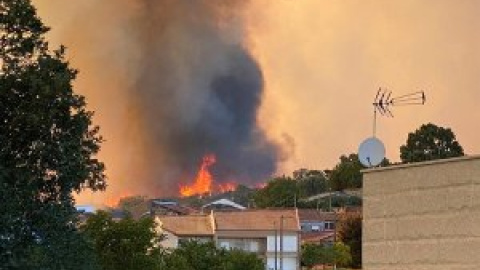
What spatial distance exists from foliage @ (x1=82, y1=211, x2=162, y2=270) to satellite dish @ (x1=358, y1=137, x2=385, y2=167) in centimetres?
1653

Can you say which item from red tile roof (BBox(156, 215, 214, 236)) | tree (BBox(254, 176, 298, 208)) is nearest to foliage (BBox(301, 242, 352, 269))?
red tile roof (BBox(156, 215, 214, 236))

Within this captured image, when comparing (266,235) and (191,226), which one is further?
(191,226)

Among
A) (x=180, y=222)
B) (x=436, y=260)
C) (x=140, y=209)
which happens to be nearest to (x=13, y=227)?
(x=436, y=260)

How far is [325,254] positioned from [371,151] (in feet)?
154

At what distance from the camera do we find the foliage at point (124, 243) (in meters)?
24.1

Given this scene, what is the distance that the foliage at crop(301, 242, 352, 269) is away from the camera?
49.6 metres

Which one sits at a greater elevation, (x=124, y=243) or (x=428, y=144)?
(x=428, y=144)

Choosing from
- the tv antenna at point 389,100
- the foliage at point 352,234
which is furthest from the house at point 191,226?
the tv antenna at point 389,100

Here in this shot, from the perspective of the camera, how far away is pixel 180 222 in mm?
60469

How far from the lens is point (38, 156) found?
40.1 feet

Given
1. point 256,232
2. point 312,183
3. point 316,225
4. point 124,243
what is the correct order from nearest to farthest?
1. point 124,243
2. point 256,232
3. point 316,225
4. point 312,183

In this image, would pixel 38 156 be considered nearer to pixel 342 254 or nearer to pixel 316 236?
pixel 342 254

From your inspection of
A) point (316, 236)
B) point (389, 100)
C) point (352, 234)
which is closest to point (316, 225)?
point (316, 236)

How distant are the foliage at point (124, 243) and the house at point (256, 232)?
110 feet
